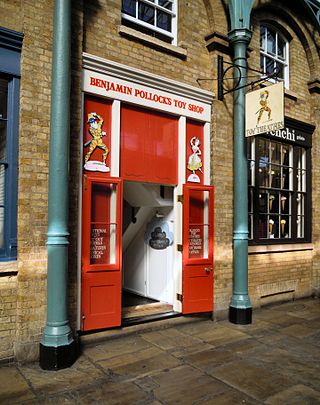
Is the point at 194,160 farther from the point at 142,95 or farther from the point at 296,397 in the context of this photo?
the point at 296,397

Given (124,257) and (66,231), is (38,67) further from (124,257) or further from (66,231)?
(124,257)

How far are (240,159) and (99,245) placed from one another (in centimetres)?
304

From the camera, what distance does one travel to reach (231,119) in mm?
6676

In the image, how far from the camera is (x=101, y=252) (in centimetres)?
519

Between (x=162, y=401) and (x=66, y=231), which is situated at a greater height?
(x=66, y=231)

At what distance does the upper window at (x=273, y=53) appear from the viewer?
306 inches

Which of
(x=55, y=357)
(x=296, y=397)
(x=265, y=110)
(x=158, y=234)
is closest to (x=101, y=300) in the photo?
(x=55, y=357)

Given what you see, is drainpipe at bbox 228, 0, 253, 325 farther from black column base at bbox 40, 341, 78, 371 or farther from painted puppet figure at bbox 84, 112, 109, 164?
black column base at bbox 40, 341, 78, 371

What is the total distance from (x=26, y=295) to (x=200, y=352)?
8.04 feet

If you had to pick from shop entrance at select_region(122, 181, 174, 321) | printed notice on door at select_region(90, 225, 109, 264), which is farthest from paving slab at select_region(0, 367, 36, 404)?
shop entrance at select_region(122, 181, 174, 321)

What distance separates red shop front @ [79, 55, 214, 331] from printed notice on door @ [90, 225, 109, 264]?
15 millimetres

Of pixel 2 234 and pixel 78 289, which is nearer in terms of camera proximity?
pixel 2 234

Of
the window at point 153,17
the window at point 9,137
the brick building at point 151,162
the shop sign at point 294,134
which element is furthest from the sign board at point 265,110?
the window at point 9,137

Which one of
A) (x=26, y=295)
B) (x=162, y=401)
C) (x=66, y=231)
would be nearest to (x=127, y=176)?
(x=66, y=231)
